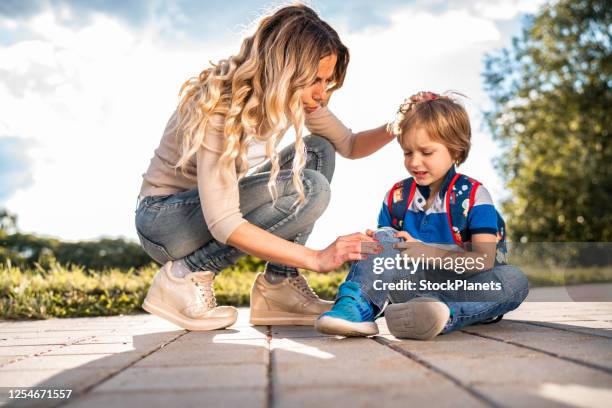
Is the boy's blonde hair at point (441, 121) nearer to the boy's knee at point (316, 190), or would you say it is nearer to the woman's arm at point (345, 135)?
the woman's arm at point (345, 135)

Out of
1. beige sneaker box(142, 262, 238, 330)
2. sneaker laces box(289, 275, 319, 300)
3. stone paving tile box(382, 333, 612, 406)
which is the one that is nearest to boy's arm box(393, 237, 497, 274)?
stone paving tile box(382, 333, 612, 406)

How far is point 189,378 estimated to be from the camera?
1.60 metres

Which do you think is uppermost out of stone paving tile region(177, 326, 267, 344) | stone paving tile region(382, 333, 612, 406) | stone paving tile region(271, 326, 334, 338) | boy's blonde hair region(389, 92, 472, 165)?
boy's blonde hair region(389, 92, 472, 165)

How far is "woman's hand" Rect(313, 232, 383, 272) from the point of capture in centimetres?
232

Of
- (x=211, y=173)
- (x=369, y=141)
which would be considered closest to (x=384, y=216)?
(x=369, y=141)

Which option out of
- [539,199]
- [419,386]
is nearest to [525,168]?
[539,199]

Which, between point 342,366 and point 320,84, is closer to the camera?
point 342,366

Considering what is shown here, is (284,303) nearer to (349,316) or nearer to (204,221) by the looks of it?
(204,221)

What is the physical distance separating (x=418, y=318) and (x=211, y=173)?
1034 millimetres

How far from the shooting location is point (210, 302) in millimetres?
2957

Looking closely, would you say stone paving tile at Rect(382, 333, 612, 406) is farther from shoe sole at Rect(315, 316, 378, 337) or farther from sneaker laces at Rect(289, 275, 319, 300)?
sneaker laces at Rect(289, 275, 319, 300)

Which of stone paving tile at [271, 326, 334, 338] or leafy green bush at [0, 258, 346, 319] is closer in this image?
stone paving tile at [271, 326, 334, 338]

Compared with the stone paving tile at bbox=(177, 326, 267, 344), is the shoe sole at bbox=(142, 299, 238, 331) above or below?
above

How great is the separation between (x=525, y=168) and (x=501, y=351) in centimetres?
1597
